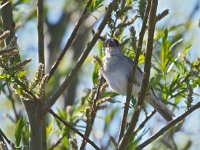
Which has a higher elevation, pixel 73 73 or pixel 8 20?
pixel 8 20

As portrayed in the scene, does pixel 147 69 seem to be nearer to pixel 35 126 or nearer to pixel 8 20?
pixel 35 126

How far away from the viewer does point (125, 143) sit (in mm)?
2844

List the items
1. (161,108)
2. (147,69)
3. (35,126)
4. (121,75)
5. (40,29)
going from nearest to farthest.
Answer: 1. (147,69)
2. (35,126)
3. (40,29)
4. (161,108)
5. (121,75)

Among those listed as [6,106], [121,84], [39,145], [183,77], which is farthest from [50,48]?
[39,145]

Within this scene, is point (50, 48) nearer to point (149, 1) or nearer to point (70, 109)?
point (70, 109)

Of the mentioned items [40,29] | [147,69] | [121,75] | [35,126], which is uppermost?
[121,75]

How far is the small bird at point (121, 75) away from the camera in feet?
13.9

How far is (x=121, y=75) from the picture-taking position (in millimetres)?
4469

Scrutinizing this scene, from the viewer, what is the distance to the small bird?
423 centimetres

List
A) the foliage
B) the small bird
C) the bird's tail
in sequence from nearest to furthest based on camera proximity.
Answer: the foliage, the bird's tail, the small bird

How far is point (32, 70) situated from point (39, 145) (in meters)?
3.97

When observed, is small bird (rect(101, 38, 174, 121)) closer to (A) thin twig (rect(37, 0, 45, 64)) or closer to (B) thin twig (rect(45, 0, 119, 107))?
(A) thin twig (rect(37, 0, 45, 64))

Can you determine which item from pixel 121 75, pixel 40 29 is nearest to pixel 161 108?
pixel 121 75

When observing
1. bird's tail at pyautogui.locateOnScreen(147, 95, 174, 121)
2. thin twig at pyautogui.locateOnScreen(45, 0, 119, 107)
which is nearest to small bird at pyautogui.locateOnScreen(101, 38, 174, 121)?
bird's tail at pyautogui.locateOnScreen(147, 95, 174, 121)
